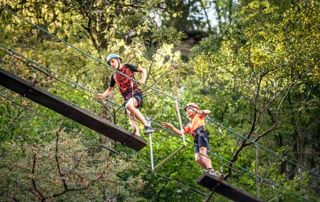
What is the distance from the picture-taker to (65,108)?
9.48 metres

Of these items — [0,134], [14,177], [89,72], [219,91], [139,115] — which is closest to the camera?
[139,115]

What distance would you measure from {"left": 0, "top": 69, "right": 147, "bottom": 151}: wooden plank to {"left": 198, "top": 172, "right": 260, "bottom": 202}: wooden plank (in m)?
1.29

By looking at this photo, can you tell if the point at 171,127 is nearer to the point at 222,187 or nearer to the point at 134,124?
the point at 134,124

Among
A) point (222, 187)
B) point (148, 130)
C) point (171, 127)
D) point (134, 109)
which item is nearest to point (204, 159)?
point (222, 187)

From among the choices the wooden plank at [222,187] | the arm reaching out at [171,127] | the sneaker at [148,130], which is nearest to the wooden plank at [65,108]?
the sneaker at [148,130]

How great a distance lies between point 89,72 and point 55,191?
405 cm

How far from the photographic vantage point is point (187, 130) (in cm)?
1102

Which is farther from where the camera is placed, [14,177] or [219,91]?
[219,91]

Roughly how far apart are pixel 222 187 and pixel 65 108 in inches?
126

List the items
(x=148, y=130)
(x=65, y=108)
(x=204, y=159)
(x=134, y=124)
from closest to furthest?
(x=65, y=108) → (x=148, y=130) → (x=134, y=124) → (x=204, y=159)

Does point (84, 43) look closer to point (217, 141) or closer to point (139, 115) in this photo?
point (217, 141)

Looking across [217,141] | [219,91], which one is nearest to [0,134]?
[217,141]

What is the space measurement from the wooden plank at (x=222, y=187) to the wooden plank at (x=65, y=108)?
1287mm

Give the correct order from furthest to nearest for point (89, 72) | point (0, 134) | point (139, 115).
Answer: point (0, 134), point (89, 72), point (139, 115)
